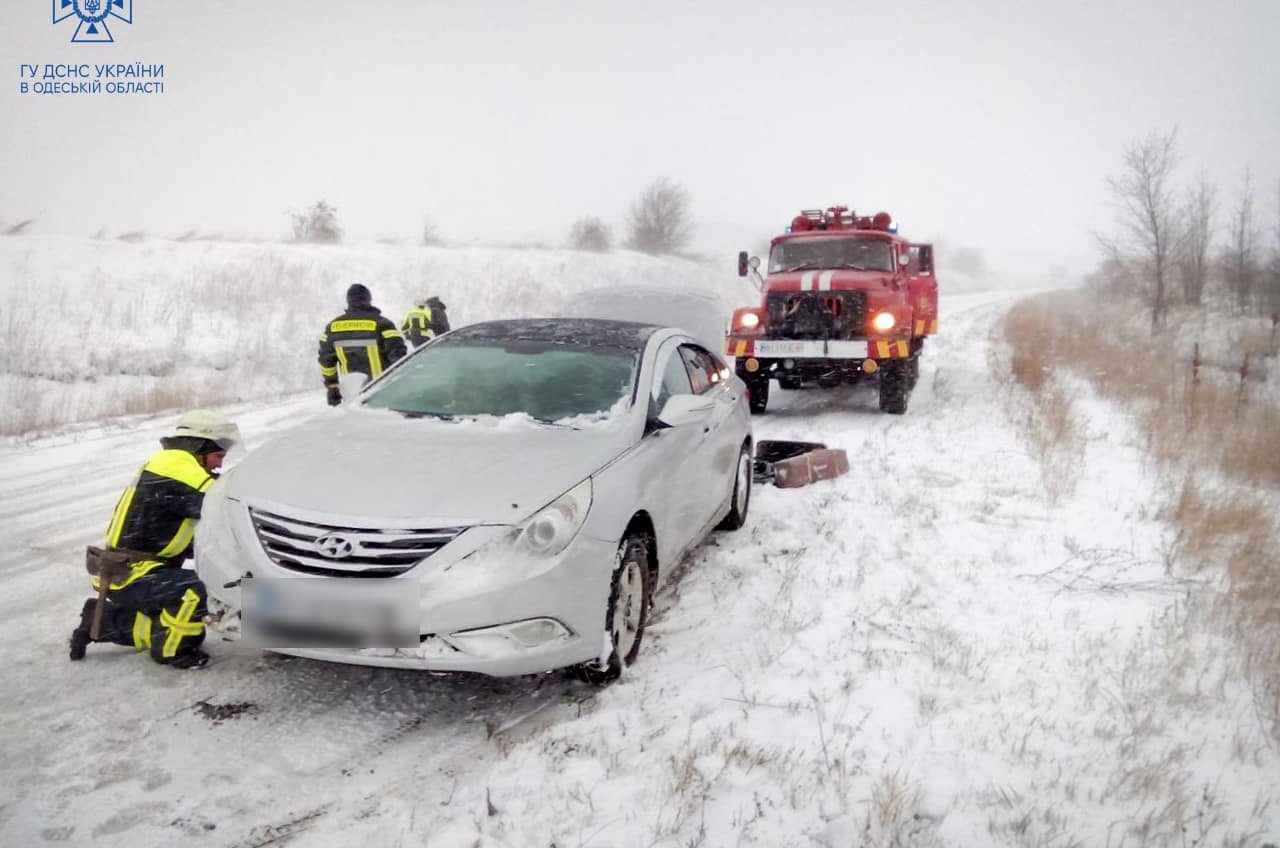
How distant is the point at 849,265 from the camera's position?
10.8 meters

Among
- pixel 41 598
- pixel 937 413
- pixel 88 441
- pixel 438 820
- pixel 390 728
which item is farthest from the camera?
pixel 937 413

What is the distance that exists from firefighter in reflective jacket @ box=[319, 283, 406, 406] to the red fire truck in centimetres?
437

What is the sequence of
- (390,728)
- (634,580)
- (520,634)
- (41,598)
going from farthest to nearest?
(41,598)
(634,580)
(390,728)
(520,634)

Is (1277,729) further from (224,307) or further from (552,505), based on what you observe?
(224,307)

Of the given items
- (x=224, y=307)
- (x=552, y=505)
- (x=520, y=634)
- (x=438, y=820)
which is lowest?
(x=438, y=820)

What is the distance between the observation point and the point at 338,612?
9.75ft

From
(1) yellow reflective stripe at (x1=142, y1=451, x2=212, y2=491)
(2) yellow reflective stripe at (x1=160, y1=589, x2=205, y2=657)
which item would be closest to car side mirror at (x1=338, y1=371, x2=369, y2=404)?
(1) yellow reflective stripe at (x1=142, y1=451, x2=212, y2=491)

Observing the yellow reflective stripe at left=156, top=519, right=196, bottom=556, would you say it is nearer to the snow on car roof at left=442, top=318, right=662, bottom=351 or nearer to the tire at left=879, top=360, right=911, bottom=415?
the snow on car roof at left=442, top=318, right=662, bottom=351

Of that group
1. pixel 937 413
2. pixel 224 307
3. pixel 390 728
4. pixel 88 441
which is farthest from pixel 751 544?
pixel 224 307

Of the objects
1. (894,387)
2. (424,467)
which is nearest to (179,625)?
(424,467)

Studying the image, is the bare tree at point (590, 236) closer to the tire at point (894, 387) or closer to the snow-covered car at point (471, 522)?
the tire at point (894, 387)

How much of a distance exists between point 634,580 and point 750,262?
797cm

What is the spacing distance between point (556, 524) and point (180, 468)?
6.26 ft

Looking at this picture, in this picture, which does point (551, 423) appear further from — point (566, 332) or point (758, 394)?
point (758, 394)
